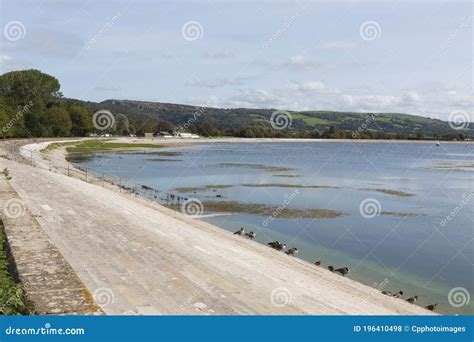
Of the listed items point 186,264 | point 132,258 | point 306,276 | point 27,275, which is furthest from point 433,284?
point 27,275

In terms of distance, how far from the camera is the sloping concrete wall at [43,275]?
8.71 meters

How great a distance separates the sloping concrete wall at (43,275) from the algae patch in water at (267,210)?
730 inches

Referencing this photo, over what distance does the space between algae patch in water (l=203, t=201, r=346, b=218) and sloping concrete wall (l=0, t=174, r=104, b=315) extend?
18.5 metres

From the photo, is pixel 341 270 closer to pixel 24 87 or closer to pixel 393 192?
pixel 393 192

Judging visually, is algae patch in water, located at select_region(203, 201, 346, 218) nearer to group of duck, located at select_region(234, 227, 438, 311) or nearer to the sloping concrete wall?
group of duck, located at select_region(234, 227, 438, 311)

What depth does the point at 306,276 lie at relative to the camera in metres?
15.0

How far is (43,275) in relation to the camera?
33.6 feet

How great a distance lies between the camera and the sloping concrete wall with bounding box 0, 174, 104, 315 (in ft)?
28.6

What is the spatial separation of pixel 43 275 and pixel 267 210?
2394cm

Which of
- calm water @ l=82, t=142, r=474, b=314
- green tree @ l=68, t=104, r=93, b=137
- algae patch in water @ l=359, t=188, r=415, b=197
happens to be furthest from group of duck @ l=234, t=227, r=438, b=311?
green tree @ l=68, t=104, r=93, b=137

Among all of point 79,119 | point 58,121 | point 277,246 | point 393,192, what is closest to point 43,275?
point 277,246
